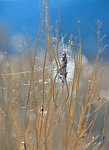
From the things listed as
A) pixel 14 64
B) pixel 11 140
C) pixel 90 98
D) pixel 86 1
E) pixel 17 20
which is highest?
pixel 86 1

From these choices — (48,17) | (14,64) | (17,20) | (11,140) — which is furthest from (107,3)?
(48,17)

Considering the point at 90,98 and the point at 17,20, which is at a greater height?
the point at 17,20

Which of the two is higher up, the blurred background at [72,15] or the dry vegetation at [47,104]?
the blurred background at [72,15]

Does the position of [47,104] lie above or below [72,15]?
below

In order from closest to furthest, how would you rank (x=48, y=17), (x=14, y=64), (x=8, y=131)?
(x=48, y=17), (x=8, y=131), (x=14, y=64)

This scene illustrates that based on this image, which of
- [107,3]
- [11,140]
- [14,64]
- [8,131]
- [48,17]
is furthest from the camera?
[107,3]

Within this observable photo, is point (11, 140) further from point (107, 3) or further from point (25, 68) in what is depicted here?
point (107, 3)

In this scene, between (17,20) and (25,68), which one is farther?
(17,20)

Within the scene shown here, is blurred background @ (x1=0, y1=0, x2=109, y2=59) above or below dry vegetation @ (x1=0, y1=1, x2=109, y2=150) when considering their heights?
above

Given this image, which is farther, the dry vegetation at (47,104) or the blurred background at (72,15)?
the blurred background at (72,15)

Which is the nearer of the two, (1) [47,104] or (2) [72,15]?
(1) [47,104]

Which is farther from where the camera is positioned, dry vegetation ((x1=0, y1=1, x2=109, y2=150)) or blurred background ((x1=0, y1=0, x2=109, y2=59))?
blurred background ((x1=0, y1=0, x2=109, y2=59))
